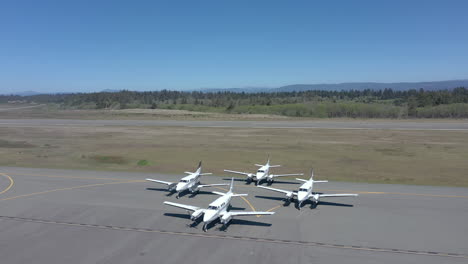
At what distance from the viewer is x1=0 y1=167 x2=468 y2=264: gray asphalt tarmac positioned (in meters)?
25.0

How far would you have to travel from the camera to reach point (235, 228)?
30.2 metres

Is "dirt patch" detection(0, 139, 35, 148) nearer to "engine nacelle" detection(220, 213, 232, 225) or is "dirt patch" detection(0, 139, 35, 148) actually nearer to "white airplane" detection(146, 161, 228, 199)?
"white airplane" detection(146, 161, 228, 199)

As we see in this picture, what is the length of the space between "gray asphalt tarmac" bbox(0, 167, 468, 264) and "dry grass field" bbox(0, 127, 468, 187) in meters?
11.4

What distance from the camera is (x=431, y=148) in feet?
238

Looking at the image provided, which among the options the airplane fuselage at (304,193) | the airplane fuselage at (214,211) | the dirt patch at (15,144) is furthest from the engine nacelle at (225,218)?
the dirt patch at (15,144)

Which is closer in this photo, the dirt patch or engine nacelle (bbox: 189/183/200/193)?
engine nacelle (bbox: 189/183/200/193)

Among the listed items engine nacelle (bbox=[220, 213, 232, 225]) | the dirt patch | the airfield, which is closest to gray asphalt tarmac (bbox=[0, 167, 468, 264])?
engine nacelle (bbox=[220, 213, 232, 225])

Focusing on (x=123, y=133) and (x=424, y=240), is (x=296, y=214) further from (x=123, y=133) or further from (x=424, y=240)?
(x=123, y=133)

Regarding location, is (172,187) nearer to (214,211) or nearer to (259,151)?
(214,211)

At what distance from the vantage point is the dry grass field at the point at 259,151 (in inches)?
2144

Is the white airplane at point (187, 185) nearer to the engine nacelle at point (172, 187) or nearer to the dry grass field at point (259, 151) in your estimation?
the engine nacelle at point (172, 187)

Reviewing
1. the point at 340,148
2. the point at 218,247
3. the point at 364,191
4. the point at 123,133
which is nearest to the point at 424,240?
the point at 364,191

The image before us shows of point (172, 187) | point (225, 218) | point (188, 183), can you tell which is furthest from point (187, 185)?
point (225, 218)

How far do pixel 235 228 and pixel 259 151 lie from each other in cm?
4110
